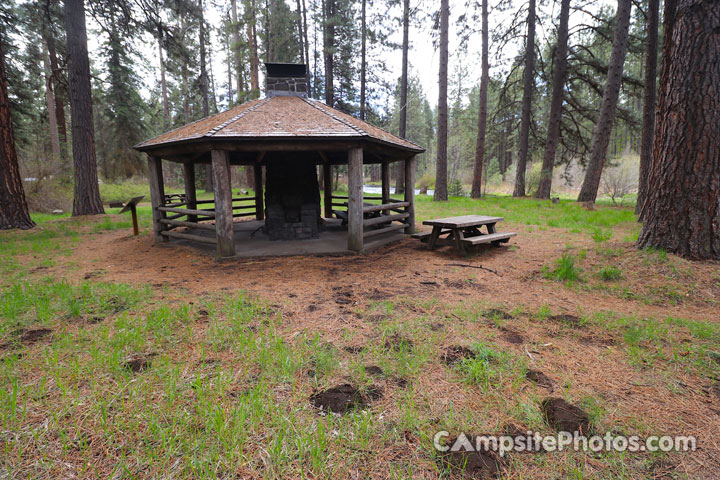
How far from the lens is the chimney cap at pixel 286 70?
27.5 ft

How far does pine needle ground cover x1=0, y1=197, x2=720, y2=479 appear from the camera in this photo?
1.71 metres

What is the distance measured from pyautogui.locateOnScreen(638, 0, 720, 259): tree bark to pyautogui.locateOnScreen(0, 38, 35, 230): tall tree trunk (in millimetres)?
14474

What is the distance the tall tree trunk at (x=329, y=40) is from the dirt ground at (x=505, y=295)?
13.9 m

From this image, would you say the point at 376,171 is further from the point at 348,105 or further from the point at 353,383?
the point at 353,383

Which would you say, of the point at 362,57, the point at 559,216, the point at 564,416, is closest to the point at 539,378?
the point at 564,416

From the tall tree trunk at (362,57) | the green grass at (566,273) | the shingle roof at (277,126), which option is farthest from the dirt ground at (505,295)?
the tall tree trunk at (362,57)

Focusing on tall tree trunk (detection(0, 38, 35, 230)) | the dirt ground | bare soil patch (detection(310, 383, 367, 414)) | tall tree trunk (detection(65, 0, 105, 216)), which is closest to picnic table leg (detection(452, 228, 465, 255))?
the dirt ground

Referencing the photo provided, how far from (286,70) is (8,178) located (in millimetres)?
8133

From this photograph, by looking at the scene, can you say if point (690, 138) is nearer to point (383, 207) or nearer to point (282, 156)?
point (383, 207)

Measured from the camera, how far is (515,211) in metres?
12.3

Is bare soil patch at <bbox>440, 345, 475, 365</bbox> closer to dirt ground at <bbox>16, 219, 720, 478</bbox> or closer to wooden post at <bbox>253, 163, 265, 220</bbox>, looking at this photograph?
dirt ground at <bbox>16, 219, 720, 478</bbox>

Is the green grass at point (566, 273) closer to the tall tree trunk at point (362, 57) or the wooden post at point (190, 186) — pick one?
the wooden post at point (190, 186)

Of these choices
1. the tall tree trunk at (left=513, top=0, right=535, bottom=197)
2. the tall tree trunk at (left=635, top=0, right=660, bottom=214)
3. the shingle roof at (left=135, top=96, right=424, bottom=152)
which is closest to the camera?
the shingle roof at (left=135, top=96, right=424, bottom=152)

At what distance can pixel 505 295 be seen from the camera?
4.27 metres
